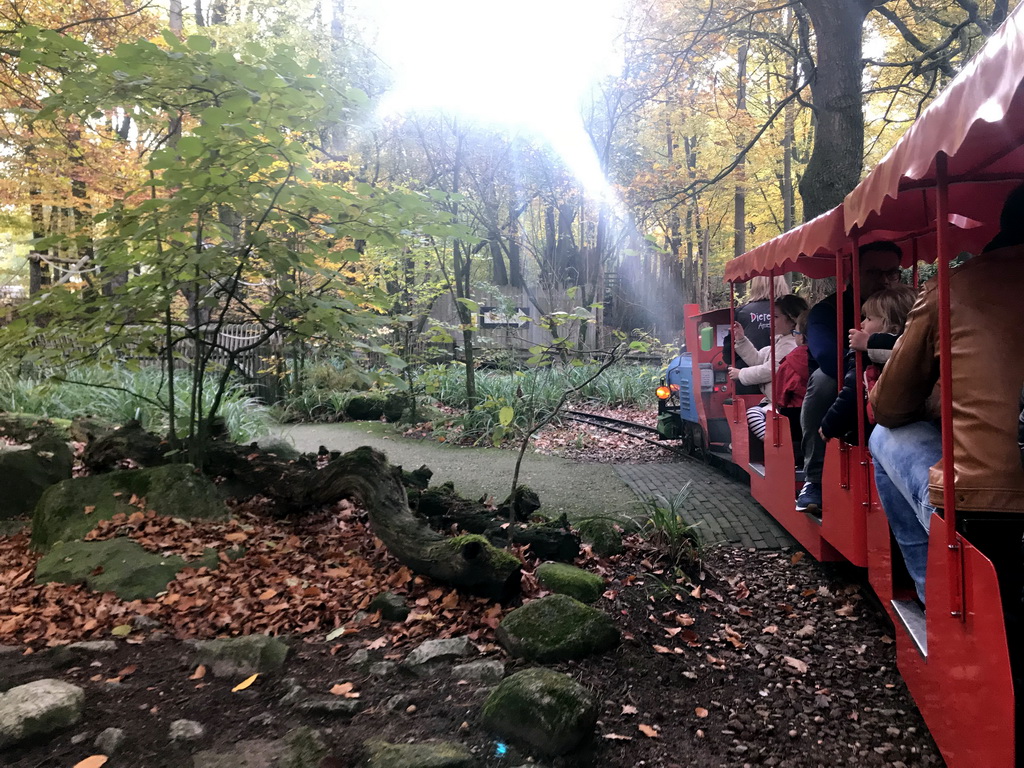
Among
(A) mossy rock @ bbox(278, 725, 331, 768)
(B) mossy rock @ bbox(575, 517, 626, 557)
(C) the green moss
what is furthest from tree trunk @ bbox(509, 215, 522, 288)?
(A) mossy rock @ bbox(278, 725, 331, 768)

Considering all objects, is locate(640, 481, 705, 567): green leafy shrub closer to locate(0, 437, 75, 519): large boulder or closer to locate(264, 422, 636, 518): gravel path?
locate(264, 422, 636, 518): gravel path

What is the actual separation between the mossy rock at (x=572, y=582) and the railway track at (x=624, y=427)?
16.1 ft

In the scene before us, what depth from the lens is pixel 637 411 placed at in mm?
12969

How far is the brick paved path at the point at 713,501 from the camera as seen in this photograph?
17.2 feet

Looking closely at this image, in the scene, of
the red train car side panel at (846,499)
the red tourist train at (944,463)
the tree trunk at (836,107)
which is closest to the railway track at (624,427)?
the tree trunk at (836,107)

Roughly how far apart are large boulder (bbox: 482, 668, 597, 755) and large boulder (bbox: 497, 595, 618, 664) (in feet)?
1.82

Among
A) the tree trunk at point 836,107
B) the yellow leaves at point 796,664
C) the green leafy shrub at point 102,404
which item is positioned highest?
the tree trunk at point 836,107

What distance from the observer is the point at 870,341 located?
3348 mm

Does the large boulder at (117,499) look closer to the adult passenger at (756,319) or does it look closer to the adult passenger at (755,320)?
the adult passenger at (755,320)

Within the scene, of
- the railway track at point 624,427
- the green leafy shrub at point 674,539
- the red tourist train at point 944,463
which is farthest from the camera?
the railway track at point 624,427

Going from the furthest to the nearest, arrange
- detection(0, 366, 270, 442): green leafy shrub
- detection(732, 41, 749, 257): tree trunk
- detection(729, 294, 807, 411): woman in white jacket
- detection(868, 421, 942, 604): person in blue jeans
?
detection(732, 41, 749, 257): tree trunk < detection(0, 366, 270, 442): green leafy shrub < detection(729, 294, 807, 411): woman in white jacket < detection(868, 421, 942, 604): person in blue jeans

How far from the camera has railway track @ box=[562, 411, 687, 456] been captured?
9328mm

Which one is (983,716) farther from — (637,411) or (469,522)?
(637,411)

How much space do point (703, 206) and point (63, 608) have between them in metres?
24.0
